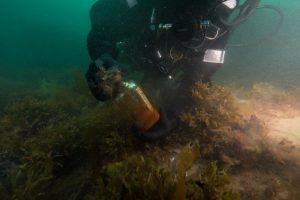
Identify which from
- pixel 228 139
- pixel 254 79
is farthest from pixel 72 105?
pixel 254 79

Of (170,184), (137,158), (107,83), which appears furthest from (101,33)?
(170,184)

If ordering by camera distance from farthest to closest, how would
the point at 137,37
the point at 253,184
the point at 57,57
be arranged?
1. the point at 57,57
2. the point at 137,37
3. the point at 253,184

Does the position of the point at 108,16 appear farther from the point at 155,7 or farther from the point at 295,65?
the point at 295,65

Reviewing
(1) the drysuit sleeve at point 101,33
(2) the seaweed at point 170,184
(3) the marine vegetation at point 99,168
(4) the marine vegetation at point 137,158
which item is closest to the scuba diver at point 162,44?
(1) the drysuit sleeve at point 101,33

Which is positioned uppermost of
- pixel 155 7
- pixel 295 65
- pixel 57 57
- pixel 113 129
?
pixel 155 7

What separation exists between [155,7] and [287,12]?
887 cm

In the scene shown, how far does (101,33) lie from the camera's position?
14.5 ft

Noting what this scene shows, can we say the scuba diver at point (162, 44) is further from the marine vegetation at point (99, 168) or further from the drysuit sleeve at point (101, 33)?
the marine vegetation at point (99, 168)

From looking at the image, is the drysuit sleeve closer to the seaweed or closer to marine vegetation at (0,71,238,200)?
marine vegetation at (0,71,238,200)

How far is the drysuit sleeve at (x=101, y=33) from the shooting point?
13.6 feet

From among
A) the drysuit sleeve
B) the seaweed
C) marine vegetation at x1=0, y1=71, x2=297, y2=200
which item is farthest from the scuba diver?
the seaweed

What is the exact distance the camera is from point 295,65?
849 centimetres

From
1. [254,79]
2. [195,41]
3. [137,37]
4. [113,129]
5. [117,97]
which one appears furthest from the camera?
[254,79]

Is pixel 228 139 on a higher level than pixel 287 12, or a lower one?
higher
